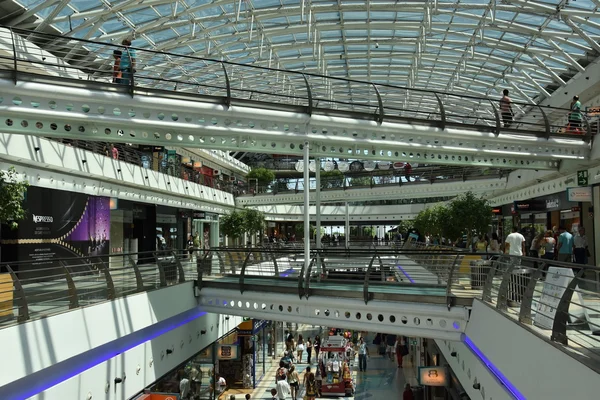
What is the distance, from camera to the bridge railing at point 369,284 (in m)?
6.06

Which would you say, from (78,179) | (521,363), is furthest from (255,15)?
(521,363)

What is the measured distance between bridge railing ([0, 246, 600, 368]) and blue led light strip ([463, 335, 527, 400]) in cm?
85

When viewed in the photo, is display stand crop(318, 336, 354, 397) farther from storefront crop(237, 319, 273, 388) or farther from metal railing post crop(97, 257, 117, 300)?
metal railing post crop(97, 257, 117, 300)

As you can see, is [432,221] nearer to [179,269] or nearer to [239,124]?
[179,269]

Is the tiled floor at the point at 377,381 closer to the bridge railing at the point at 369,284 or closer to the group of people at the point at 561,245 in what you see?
the bridge railing at the point at 369,284

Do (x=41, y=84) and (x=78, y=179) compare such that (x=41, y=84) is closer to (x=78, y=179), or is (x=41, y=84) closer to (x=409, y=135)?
(x=409, y=135)

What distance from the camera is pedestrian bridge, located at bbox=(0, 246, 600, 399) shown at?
6355 millimetres

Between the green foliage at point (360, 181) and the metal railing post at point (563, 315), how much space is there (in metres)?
40.0

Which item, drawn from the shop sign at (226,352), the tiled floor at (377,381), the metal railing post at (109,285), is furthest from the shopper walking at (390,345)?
the metal railing post at (109,285)

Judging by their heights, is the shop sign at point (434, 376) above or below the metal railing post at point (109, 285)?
below

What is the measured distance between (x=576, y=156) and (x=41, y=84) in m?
15.7

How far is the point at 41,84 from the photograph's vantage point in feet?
36.9

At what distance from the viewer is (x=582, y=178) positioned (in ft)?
61.7

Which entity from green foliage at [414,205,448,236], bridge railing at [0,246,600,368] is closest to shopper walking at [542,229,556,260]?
bridge railing at [0,246,600,368]
